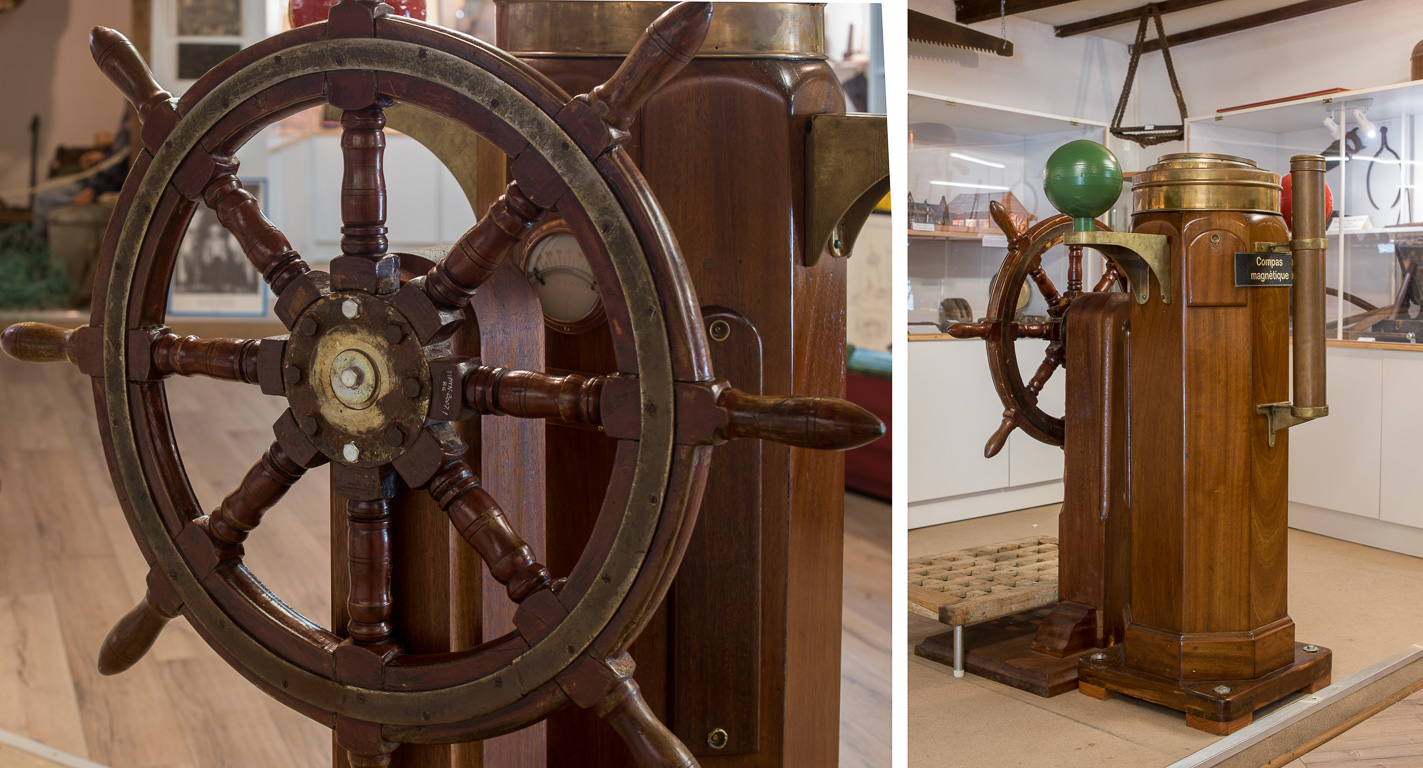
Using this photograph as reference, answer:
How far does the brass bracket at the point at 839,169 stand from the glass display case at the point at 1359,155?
7.45 ft

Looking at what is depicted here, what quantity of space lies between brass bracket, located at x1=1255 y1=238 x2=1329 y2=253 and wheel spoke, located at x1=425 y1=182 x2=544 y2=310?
62.2 inches

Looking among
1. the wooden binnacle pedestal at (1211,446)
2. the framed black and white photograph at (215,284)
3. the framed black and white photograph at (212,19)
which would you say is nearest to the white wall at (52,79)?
the framed black and white photograph at (212,19)

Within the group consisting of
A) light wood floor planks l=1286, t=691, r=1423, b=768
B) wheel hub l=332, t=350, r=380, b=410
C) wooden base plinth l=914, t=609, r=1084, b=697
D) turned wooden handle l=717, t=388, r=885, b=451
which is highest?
wheel hub l=332, t=350, r=380, b=410

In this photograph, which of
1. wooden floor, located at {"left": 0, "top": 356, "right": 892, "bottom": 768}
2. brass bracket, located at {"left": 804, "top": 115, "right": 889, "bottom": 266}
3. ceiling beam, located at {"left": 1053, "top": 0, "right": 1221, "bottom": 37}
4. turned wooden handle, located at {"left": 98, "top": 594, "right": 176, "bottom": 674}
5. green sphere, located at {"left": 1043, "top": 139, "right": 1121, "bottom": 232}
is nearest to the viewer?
turned wooden handle, located at {"left": 98, "top": 594, "right": 176, "bottom": 674}

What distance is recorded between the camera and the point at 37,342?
2.46 ft

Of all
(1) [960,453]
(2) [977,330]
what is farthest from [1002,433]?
(1) [960,453]

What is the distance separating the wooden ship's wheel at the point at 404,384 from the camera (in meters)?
0.53

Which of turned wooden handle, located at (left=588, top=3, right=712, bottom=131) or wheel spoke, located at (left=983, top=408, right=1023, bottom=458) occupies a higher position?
turned wooden handle, located at (left=588, top=3, right=712, bottom=131)

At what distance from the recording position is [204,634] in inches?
27.0

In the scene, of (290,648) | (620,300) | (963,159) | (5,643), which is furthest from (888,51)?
(963,159)

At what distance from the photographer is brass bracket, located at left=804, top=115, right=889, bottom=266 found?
82 centimetres

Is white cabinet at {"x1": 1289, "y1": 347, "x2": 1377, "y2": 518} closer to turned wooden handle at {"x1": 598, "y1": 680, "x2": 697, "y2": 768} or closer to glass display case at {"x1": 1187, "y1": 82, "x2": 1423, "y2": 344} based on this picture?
glass display case at {"x1": 1187, "y1": 82, "x2": 1423, "y2": 344}

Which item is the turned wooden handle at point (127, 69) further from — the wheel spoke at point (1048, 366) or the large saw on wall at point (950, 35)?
the large saw on wall at point (950, 35)

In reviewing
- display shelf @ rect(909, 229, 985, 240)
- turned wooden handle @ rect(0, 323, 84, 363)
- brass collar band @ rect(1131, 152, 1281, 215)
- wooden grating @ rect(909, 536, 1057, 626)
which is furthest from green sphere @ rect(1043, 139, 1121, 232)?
display shelf @ rect(909, 229, 985, 240)
